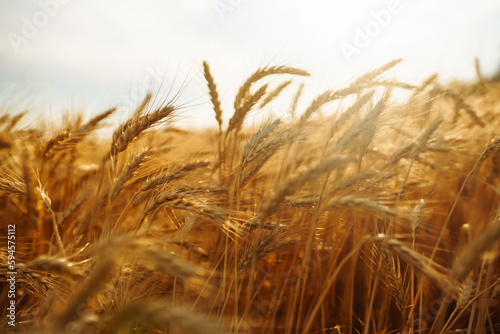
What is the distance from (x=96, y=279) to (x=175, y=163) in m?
0.99

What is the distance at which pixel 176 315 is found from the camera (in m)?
0.61

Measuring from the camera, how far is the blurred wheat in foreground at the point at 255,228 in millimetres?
953

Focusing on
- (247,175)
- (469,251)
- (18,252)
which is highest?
(247,175)

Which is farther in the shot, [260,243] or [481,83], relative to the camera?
[481,83]

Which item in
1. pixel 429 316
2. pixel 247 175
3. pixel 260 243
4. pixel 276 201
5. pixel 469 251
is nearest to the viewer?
pixel 469 251

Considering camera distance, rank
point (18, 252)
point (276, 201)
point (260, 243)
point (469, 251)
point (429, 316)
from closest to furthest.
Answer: point (469, 251), point (276, 201), point (260, 243), point (18, 252), point (429, 316)

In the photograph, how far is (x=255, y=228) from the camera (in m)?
1.20

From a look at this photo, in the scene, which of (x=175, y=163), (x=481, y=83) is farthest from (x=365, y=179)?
(x=481, y=83)

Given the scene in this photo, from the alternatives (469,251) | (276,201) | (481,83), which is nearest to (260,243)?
(276,201)

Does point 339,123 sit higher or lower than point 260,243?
higher

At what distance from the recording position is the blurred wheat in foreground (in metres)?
0.95

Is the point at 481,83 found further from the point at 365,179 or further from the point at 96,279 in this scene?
the point at 96,279

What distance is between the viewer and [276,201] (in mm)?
906

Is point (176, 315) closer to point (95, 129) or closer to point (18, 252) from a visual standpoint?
point (18, 252)
